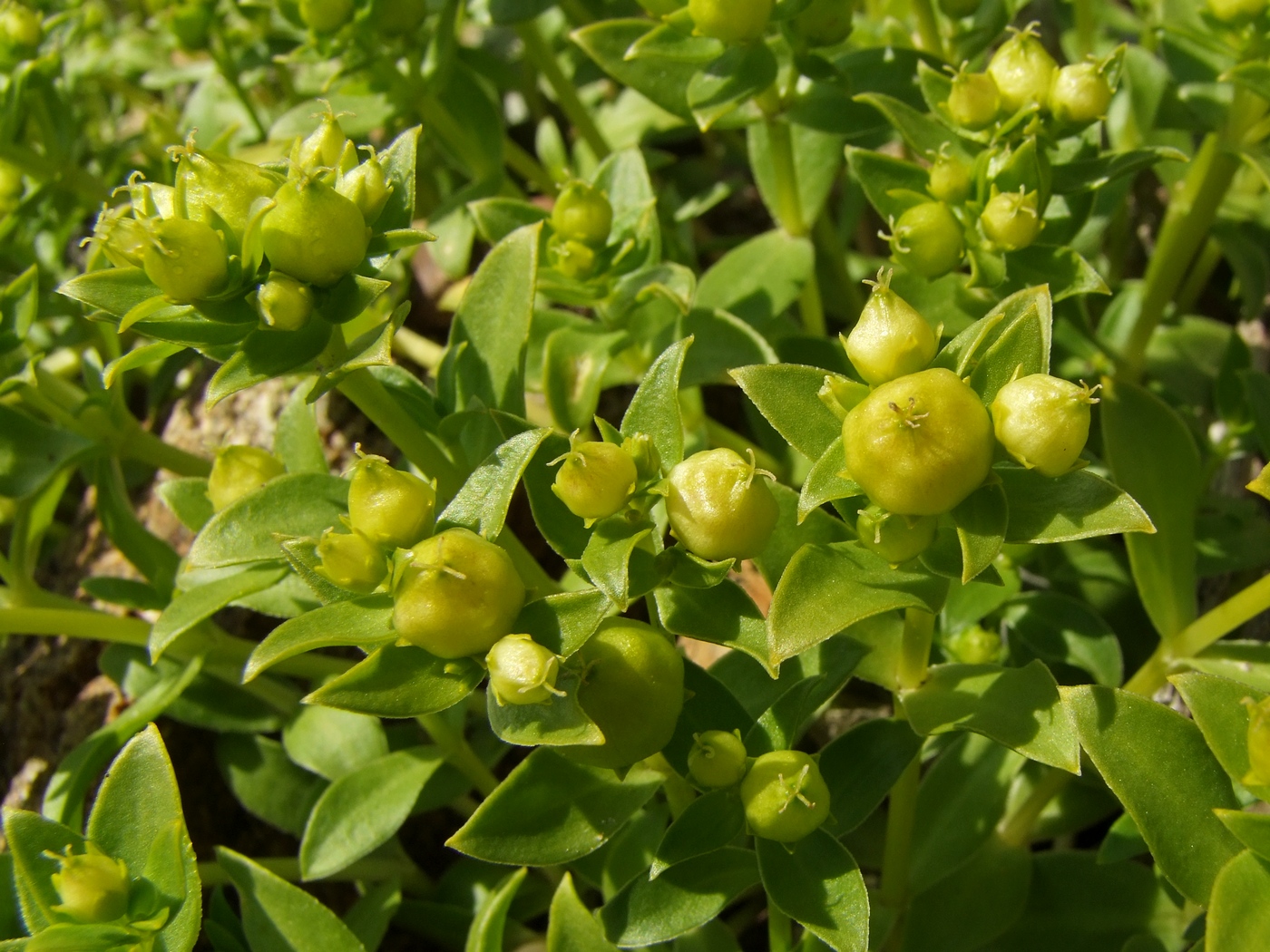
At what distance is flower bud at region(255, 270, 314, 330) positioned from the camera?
175 centimetres

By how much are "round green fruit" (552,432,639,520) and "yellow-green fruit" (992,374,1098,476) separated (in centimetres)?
55

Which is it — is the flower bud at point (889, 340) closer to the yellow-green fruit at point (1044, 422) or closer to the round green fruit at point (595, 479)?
the yellow-green fruit at point (1044, 422)

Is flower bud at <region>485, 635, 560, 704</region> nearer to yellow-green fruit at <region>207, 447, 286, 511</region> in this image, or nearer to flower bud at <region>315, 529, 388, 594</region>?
flower bud at <region>315, 529, 388, 594</region>

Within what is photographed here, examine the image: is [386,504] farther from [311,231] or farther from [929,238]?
[929,238]

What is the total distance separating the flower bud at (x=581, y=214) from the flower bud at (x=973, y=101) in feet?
2.51

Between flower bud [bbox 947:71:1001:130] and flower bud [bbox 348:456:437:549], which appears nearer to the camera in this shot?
flower bud [bbox 348:456:437:549]

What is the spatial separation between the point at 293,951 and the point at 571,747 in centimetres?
85

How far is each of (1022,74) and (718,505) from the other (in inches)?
47.8

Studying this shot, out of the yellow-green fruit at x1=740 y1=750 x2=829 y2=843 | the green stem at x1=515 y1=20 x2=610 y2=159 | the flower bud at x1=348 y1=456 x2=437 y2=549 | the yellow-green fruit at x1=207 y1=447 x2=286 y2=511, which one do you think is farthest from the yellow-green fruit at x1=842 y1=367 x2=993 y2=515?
the green stem at x1=515 y1=20 x2=610 y2=159

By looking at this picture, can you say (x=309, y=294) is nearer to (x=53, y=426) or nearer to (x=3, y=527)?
(x=53, y=426)

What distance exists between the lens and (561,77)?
354 cm

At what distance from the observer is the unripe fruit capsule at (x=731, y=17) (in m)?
2.28

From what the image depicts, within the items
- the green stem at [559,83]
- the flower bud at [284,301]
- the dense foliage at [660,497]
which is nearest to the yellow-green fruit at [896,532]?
the dense foliage at [660,497]

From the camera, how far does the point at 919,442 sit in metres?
1.53
